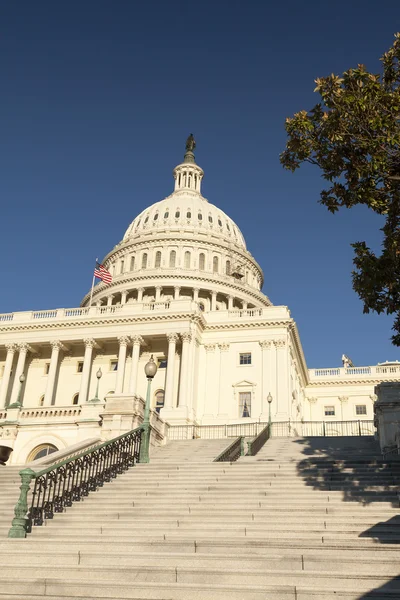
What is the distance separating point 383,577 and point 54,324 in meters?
52.6

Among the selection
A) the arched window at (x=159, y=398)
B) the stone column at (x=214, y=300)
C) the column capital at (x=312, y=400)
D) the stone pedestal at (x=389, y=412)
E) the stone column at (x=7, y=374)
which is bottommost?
the stone pedestal at (x=389, y=412)

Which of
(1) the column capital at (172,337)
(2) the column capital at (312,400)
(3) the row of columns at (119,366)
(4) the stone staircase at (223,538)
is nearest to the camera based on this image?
(4) the stone staircase at (223,538)

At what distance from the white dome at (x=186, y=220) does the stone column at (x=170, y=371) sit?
136 feet

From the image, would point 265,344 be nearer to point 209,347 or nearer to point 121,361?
point 209,347

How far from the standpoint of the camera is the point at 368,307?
1645cm

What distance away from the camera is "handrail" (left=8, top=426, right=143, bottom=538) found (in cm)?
1402

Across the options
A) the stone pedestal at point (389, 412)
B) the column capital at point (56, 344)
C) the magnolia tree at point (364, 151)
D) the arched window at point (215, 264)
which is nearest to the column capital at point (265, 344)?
the column capital at point (56, 344)

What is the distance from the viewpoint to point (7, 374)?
57.8 m

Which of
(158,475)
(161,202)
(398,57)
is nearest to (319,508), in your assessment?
(158,475)

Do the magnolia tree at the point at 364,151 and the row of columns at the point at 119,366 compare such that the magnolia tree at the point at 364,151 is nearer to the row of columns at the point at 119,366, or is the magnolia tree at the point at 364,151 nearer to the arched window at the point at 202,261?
the row of columns at the point at 119,366

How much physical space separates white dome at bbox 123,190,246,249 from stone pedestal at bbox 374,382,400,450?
71.8m

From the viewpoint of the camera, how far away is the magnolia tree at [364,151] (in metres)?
14.6

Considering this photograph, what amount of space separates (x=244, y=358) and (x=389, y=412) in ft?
108

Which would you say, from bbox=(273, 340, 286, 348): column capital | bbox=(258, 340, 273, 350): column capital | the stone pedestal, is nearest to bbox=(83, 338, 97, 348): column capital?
bbox=(258, 340, 273, 350): column capital
